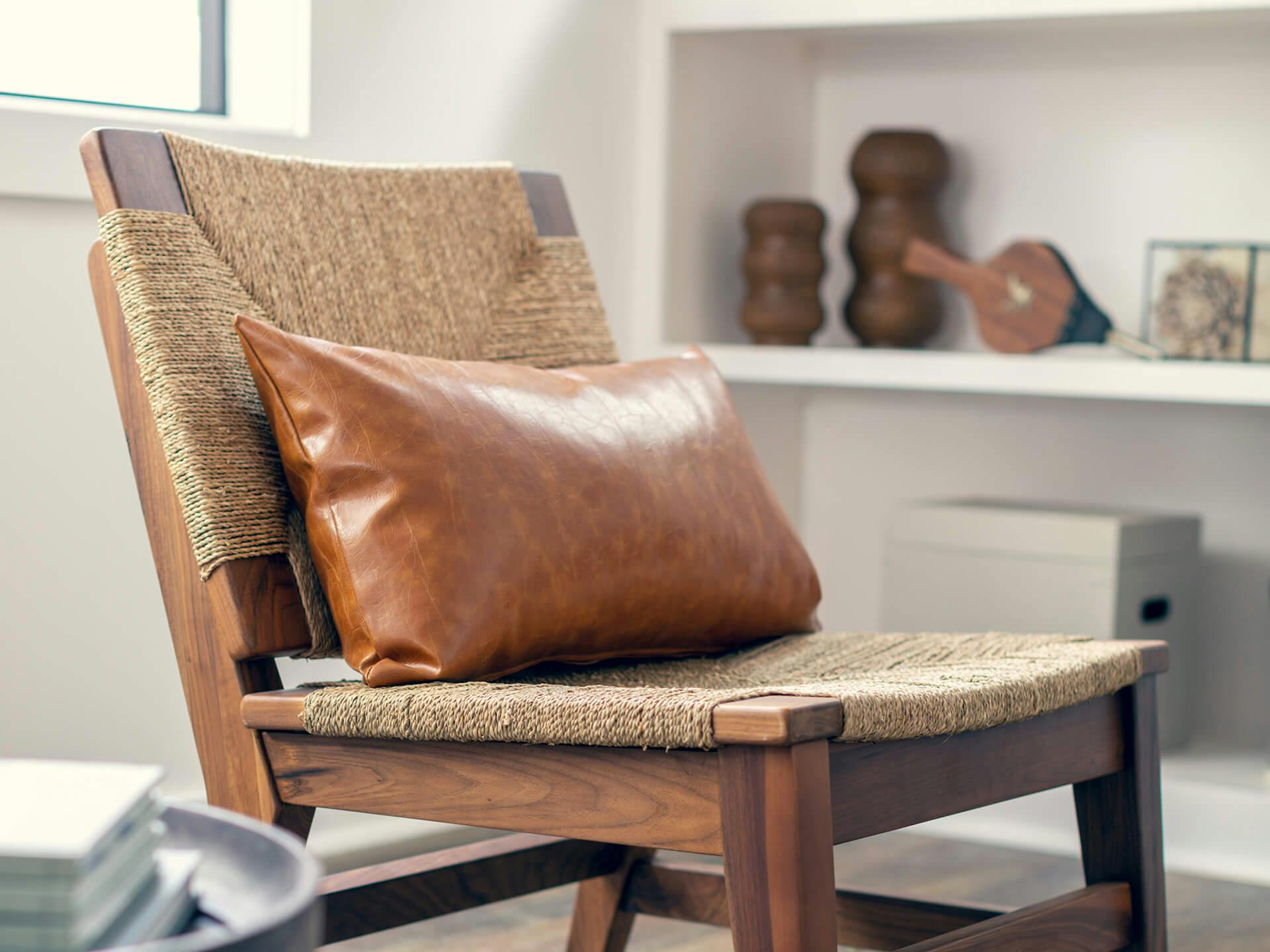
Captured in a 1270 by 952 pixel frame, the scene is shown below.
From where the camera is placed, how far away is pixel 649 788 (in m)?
0.97

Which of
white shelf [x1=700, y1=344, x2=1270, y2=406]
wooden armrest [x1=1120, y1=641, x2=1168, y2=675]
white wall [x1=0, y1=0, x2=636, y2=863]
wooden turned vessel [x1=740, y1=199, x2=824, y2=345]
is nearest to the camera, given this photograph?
wooden armrest [x1=1120, y1=641, x2=1168, y2=675]

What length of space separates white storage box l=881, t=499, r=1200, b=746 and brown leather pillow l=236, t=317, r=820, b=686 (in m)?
0.93

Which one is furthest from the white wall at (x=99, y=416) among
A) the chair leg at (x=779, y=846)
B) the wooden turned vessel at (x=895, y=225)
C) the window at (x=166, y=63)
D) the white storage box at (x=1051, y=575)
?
the chair leg at (x=779, y=846)

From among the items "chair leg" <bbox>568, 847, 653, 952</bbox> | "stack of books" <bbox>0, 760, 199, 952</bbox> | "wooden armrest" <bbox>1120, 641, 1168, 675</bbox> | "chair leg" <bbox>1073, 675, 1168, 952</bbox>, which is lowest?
"chair leg" <bbox>568, 847, 653, 952</bbox>

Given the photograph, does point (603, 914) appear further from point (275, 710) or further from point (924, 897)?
point (275, 710)

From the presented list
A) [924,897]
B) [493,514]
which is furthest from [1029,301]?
[493,514]

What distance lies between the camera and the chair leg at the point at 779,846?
0.92 metres

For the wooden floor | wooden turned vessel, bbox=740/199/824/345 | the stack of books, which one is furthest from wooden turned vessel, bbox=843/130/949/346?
the stack of books

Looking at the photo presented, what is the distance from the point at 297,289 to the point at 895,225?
1.31 m

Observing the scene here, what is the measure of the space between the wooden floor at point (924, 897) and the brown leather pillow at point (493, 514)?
1.95 ft

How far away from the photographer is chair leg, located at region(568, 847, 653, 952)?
4.85 ft

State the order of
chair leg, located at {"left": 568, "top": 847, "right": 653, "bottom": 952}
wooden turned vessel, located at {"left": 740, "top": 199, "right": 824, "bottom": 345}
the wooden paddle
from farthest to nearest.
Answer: wooden turned vessel, located at {"left": 740, "top": 199, "right": 824, "bottom": 345} < the wooden paddle < chair leg, located at {"left": 568, "top": 847, "right": 653, "bottom": 952}

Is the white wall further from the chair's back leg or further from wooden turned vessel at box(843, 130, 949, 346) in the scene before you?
wooden turned vessel at box(843, 130, 949, 346)

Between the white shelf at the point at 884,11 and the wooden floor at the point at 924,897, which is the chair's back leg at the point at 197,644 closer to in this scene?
the wooden floor at the point at 924,897
